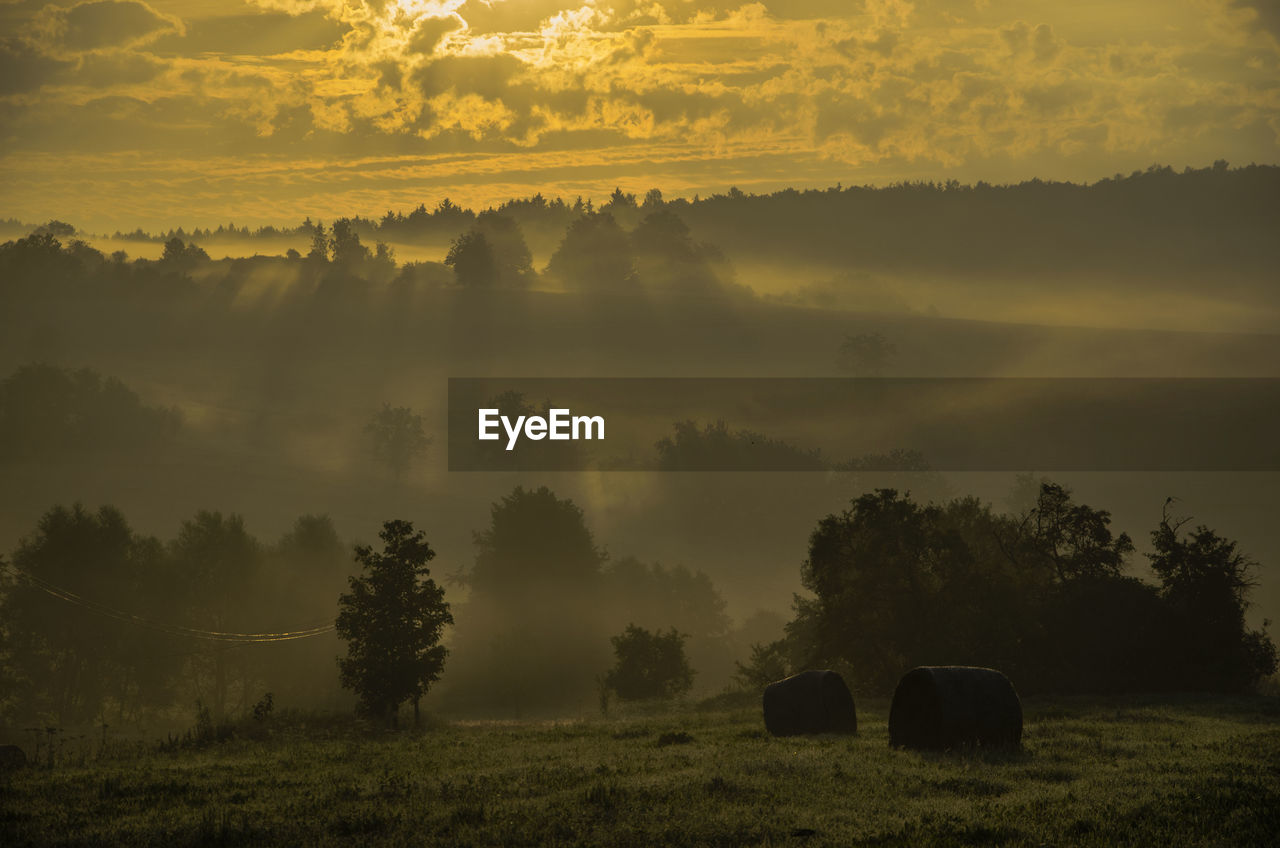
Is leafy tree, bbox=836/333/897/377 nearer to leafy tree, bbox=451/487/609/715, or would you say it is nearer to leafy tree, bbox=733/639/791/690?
leafy tree, bbox=451/487/609/715

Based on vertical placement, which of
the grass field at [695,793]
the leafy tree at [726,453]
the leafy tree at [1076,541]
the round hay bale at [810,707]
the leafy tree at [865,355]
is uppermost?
the leafy tree at [865,355]

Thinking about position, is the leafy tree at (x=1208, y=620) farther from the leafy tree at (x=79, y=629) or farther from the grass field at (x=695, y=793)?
the leafy tree at (x=79, y=629)

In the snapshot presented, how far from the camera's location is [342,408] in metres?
167

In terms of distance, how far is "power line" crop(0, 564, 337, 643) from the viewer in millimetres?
76625

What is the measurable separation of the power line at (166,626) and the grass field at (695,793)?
47166 mm

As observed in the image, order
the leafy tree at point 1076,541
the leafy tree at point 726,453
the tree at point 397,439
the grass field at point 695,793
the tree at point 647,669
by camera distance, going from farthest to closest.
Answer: the tree at point 397,439, the leafy tree at point 726,453, the tree at point 647,669, the leafy tree at point 1076,541, the grass field at point 695,793

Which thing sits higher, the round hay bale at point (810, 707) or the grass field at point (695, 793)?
the round hay bale at point (810, 707)

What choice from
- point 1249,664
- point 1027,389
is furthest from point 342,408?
point 1249,664

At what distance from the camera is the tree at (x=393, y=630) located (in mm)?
46344

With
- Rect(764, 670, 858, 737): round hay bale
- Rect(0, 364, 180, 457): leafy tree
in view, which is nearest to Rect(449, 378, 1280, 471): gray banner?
Rect(0, 364, 180, 457): leafy tree

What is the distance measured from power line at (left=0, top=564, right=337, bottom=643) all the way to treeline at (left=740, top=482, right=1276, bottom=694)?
37814 mm

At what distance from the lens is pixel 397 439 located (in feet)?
481

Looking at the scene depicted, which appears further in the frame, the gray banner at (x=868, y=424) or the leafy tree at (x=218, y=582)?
the gray banner at (x=868, y=424)

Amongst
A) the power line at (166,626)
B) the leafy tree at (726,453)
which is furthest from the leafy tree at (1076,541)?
the leafy tree at (726,453)
